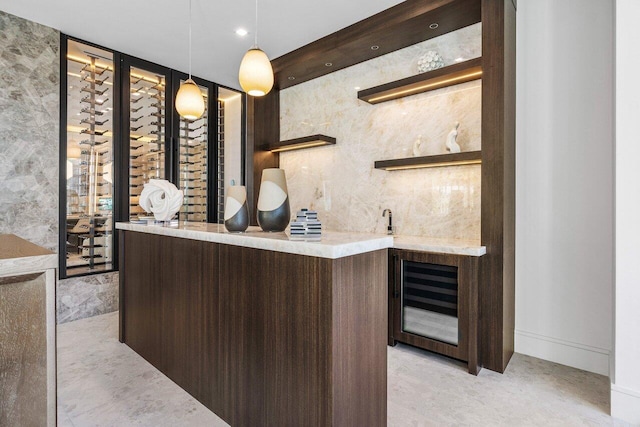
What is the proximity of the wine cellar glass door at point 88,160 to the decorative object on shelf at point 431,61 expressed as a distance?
3346mm

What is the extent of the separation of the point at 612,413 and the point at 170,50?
485 centimetres

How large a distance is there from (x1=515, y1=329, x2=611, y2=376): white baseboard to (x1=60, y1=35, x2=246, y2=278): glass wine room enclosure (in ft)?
13.0

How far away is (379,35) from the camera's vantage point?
3186mm

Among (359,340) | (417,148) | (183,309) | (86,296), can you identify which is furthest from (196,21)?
(359,340)

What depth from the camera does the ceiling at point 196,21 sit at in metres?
2.96

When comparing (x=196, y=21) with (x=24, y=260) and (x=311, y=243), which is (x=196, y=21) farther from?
(x=24, y=260)

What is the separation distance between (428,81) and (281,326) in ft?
8.14

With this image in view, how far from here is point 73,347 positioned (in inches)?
113

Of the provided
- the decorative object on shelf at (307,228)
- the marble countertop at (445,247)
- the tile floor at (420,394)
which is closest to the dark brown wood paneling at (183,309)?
the tile floor at (420,394)

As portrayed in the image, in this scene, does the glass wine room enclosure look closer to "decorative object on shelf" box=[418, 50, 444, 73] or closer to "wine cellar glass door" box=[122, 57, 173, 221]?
"wine cellar glass door" box=[122, 57, 173, 221]
